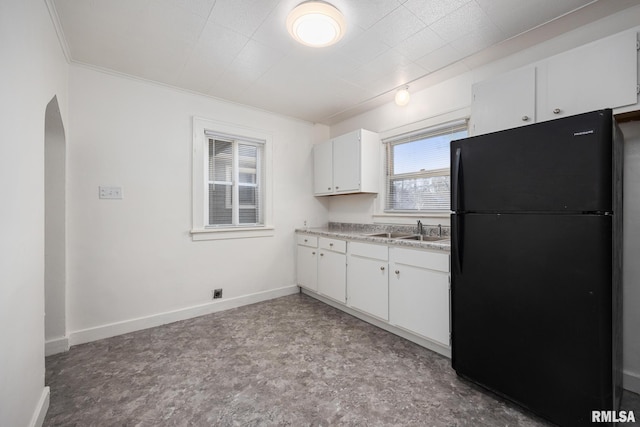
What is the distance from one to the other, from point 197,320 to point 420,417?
2.38 m

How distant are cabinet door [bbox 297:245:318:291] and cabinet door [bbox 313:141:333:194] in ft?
2.89

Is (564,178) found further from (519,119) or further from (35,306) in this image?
(35,306)

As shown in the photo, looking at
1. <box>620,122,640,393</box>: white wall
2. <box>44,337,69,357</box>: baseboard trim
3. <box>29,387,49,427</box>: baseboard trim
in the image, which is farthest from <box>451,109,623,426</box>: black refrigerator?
<box>44,337,69,357</box>: baseboard trim

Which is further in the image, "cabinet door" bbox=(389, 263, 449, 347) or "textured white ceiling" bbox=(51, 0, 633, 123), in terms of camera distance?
"cabinet door" bbox=(389, 263, 449, 347)

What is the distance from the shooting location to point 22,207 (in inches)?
50.1

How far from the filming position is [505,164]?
162 cm

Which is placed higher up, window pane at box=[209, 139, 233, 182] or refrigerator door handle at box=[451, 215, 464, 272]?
window pane at box=[209, 139, 233, 182]

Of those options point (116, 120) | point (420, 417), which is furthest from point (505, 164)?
point (116, 120)

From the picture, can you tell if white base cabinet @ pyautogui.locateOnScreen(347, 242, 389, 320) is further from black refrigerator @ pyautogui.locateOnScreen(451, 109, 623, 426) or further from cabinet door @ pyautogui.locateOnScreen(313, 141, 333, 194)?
A: cabinet door @ pyautogui.locateOnScreen(313, 141, 333, 194)

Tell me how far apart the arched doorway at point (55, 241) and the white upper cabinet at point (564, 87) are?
351 centimetres

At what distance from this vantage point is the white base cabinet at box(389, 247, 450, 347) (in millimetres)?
2135

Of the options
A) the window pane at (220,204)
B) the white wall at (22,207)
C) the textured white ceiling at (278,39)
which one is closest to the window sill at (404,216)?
the textured white ceiling at (278,39)

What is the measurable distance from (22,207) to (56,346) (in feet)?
5.73

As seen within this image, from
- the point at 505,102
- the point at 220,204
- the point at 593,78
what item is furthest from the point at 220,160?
the point at 593,78
